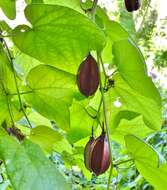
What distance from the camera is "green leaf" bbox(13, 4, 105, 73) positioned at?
37 cm

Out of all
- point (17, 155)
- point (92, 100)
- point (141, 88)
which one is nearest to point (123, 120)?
point (92, 100)

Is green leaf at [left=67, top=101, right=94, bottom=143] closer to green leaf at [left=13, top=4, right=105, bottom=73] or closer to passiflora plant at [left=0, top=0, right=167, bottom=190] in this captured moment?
passiflora plant at [left=0, top=0, right=167, bottom=190]

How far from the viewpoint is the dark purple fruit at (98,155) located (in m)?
0.43

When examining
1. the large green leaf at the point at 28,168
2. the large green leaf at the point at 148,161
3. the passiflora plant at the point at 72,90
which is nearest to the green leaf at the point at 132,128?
the passiflora plant at the point at 72,90

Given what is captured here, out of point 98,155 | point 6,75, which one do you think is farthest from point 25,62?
point 98,155

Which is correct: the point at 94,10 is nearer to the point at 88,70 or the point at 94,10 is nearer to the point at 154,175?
the point at 88,70

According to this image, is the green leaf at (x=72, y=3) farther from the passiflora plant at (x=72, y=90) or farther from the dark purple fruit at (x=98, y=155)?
the dark purple fruit at (x=98, y=155)

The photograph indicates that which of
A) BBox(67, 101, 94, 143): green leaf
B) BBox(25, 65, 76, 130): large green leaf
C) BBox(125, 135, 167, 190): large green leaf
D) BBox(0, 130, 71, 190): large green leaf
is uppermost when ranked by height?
BBox(0, 130, 71, 190): large green leaf

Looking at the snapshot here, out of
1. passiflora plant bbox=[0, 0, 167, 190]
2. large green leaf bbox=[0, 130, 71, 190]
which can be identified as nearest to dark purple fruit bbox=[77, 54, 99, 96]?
passiflora plant bbox=[0, 0, 167, 190]

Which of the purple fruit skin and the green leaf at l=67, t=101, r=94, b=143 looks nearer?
the purple fruit skin

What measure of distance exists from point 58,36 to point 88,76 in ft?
0.16

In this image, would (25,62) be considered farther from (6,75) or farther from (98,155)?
(98,155)

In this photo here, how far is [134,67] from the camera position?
401 millimetres

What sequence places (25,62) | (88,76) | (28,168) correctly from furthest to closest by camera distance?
1. (25,62)
2. (88,76)
3. (28,168)
